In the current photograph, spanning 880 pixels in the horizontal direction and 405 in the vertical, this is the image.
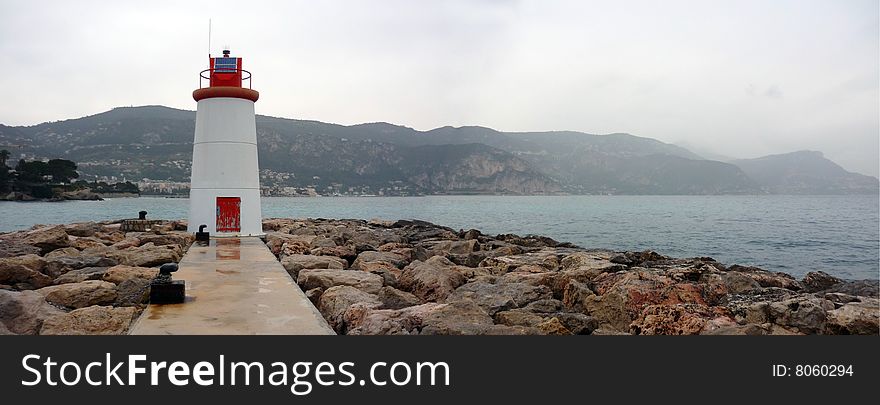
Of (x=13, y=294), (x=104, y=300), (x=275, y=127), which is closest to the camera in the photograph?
(x=13, y=294)

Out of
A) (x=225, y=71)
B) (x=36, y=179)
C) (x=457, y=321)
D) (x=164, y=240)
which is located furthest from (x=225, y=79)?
(x=36, y=179)

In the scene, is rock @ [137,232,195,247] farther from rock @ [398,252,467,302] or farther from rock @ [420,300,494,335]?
rock @ [420,300,494,335]

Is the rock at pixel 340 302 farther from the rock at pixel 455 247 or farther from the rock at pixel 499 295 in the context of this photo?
the rock at pixel 455 247

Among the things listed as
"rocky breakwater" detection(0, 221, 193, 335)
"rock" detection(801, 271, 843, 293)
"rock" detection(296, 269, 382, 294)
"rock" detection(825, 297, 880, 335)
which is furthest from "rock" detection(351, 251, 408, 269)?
"rock" detection(801, 271, 843, 293)

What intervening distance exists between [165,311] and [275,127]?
151 m

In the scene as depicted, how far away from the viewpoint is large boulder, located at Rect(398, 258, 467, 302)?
9.62 m

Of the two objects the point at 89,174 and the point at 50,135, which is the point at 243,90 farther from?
the point at 50,135

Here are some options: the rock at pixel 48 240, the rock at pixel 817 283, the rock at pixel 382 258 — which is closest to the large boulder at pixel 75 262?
the rock at pixel 48 240

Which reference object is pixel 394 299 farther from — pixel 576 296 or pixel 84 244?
pixel 84 244

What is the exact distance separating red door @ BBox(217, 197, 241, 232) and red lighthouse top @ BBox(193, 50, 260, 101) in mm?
2707

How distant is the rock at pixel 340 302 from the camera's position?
7.33 meters
